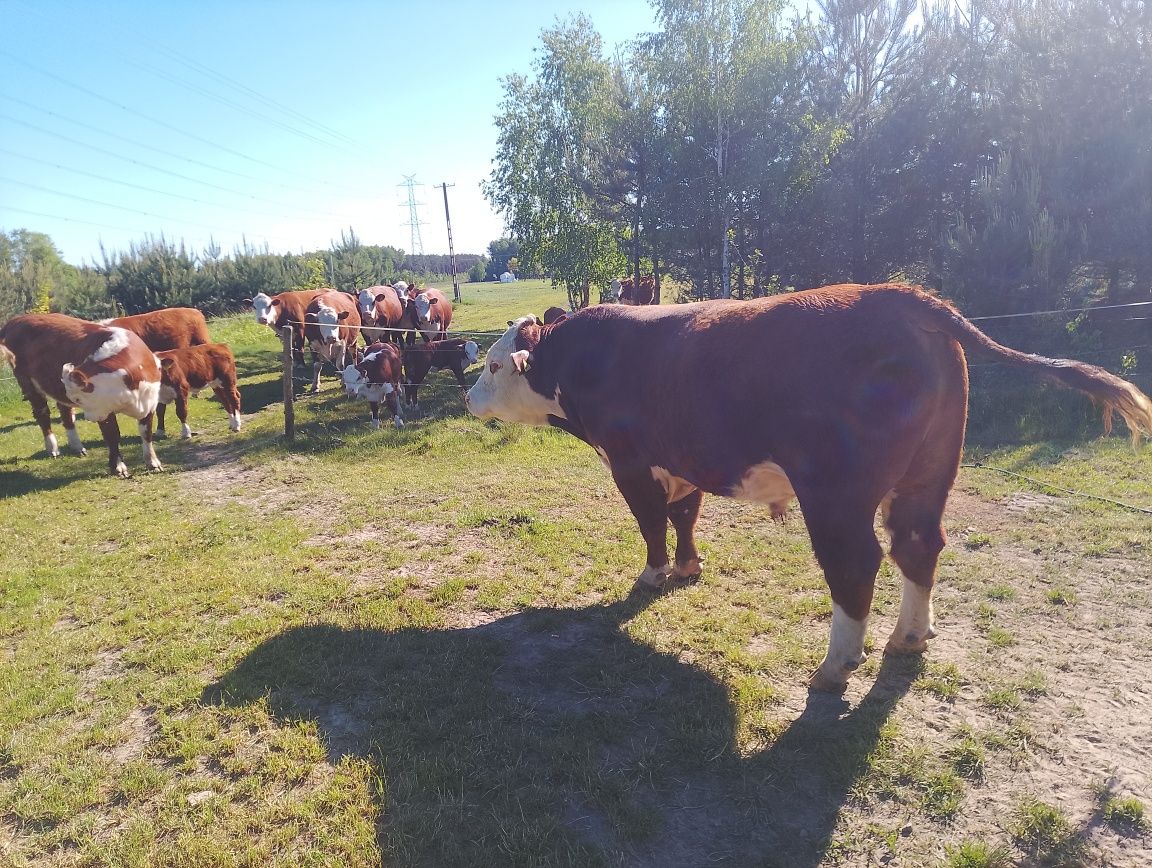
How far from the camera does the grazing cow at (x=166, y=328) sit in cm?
1266

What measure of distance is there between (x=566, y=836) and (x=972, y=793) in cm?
185

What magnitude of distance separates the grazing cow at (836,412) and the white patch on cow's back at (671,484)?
38 millimetres

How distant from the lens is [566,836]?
269cm

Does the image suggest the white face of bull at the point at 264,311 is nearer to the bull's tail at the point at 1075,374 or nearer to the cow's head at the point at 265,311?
the cow's head at the point at 265,311

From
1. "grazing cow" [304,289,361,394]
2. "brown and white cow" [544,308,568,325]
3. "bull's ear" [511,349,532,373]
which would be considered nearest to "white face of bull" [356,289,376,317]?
"grazing cow" [304,289,361,394]

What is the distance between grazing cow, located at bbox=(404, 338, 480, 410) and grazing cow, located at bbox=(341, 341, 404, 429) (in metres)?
0.74

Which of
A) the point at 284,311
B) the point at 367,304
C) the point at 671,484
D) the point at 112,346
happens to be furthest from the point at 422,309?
the point at 671,484

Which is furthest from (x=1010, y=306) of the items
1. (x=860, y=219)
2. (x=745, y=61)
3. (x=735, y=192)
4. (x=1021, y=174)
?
(x=745, y=61)

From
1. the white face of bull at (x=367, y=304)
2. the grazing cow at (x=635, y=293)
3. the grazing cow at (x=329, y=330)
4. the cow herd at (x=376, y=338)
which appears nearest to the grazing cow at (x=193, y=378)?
the cow herd at (x=376, y=338)

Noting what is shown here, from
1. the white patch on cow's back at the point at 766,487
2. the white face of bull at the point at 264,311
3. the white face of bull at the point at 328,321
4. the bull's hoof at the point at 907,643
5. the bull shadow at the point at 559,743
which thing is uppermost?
the white face of bull at the point at 264,311

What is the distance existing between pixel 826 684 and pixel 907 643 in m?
0.67

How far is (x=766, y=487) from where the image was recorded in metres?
3.67

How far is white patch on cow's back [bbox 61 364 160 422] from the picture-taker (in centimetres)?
818

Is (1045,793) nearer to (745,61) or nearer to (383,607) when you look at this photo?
(383,607)
